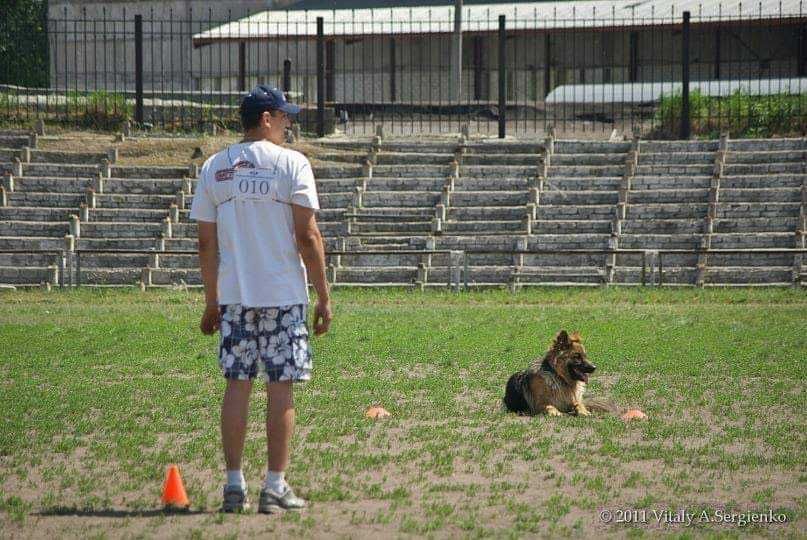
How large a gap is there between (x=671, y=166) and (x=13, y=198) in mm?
13960

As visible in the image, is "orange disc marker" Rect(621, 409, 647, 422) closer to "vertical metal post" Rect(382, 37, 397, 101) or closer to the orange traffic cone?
the orange traffic cone

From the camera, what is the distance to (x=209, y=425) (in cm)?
1096

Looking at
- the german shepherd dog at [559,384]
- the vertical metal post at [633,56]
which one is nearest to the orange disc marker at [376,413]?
the german shepherd dog at [559,384]

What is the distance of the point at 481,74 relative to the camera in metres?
46.2

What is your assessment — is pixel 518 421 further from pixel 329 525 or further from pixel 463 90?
pixel 463 90

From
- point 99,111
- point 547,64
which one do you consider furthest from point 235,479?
point 547,64

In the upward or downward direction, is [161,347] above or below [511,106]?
below

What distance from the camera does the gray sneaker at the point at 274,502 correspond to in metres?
7.69

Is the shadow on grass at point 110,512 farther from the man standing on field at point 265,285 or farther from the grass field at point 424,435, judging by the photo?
the man standing on field at point 265,285

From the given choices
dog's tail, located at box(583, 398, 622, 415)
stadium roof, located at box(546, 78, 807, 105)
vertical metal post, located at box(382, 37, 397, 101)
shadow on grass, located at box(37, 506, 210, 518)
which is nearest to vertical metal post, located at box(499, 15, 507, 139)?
stadium roof, located at box(546, 78, 807, 105)

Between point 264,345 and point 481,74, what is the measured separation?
128 feet

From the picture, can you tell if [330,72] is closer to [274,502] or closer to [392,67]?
[392,67]

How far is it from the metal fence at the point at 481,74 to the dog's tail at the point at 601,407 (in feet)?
67.9

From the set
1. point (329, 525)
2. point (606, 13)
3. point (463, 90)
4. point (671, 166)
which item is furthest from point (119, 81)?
point (329, 525)
